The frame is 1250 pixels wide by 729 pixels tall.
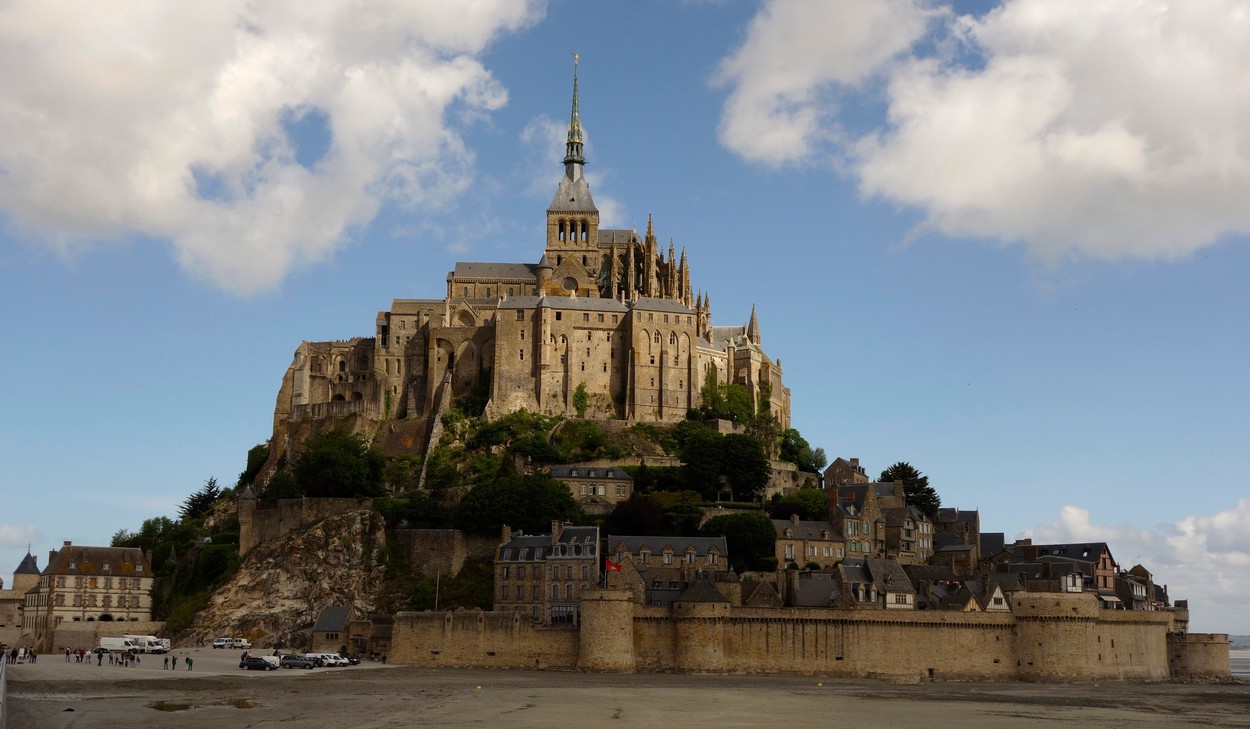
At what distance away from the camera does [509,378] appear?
104438mm

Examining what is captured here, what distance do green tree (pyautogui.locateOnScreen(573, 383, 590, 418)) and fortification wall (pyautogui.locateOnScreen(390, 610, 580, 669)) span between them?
109 ft

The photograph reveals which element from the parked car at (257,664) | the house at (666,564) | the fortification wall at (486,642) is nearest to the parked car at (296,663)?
the parked car at (257,664)

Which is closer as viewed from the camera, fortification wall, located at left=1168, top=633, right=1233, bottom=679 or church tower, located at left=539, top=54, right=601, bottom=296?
fortification wall, located at left=1168, top=633, right=1233, bottom=679

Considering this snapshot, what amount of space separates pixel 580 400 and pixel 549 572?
30.0 meters

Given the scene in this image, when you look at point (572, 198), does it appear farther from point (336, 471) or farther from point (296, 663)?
point (296, 663)

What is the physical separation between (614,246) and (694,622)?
50.1 metres

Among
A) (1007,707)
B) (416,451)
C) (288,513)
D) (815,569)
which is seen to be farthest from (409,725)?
(416,451)

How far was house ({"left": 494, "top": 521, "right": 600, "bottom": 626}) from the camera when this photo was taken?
74.6 metres

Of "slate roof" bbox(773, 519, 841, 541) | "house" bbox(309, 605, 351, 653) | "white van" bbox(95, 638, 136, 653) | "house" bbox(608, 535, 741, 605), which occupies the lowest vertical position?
"white van" bbox(95, 638, 136, 653)

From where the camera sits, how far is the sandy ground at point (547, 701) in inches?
1903

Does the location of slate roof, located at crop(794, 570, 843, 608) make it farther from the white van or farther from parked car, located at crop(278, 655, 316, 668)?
the white van

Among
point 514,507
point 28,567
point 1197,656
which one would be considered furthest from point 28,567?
point 1197,656

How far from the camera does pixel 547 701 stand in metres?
55.0

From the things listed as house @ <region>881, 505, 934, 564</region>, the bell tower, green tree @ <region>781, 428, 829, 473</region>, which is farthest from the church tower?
house @ <region>881, 505, 934, 564</region>
